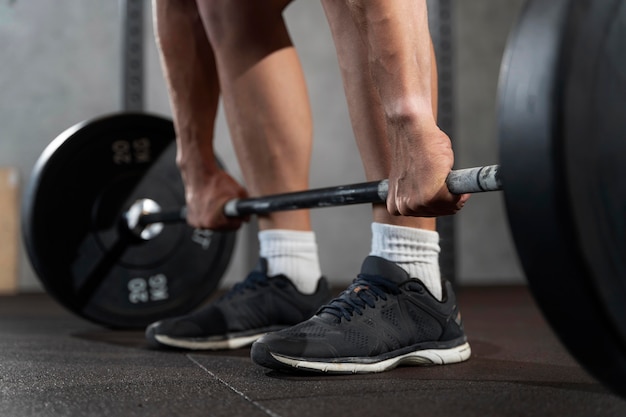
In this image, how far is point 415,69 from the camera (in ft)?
3.04

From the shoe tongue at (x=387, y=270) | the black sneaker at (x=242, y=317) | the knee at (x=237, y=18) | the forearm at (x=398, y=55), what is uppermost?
the knee at (x=237, y=18)

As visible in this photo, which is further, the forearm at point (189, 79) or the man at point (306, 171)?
the forearm at point (189, 79)

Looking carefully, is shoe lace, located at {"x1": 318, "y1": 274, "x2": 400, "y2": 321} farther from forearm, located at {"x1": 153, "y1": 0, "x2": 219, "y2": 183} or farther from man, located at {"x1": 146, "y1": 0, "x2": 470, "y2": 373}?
forearm, located at {"x1": 153, "y1": 0, "x2": 219, "y2": 183}

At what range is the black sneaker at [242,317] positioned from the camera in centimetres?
124

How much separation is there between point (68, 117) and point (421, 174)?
2.87 metres

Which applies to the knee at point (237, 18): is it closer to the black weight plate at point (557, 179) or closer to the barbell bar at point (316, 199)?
the barbell bar at point (316, 199)

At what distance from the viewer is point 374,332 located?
98 centimetres

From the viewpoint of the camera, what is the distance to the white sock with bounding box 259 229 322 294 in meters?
1.29

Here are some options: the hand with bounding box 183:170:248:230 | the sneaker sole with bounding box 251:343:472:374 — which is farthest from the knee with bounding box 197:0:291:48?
the sneaker sole with bounding box 251:343:472:374

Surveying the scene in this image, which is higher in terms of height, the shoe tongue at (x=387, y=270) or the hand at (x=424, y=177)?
the hand at (x=424, y=177)

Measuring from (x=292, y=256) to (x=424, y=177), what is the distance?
47 centimetres

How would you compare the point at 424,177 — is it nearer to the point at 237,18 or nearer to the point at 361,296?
the point at 361,296

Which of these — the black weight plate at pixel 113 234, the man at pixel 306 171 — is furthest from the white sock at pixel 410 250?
the black weight plate at pixel 113 234

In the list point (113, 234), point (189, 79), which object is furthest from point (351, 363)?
point (113, 234)
